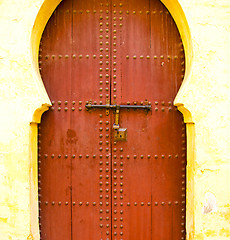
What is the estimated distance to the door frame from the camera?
7.39 feet

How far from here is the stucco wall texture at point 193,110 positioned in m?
2.21

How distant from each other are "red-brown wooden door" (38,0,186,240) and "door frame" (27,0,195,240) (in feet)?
0.28

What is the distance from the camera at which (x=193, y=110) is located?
221cm

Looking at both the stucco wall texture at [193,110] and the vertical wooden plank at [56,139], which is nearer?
the stucco wall texture at [193,110]

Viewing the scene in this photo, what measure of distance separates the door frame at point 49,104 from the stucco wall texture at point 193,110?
0.03m

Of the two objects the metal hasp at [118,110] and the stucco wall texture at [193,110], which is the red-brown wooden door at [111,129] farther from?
the stucco wall texture at [193,110]

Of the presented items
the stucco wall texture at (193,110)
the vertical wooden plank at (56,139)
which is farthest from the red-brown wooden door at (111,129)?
the stucco wall texture at (193,110)

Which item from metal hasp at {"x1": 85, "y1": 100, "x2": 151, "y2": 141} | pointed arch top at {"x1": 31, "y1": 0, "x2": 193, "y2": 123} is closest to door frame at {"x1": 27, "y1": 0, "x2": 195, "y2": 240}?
pointed arch top at {"x1": 31, "y1": 0, "x2": 193, "y2": 123}

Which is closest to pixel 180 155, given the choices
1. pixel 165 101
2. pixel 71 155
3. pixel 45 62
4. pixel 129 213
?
pixel 165 101

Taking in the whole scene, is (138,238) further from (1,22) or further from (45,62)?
(1,22)

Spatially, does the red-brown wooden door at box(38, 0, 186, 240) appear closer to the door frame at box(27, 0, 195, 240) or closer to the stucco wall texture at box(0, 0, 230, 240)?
the door frame at box(27, 0, 195, 240)

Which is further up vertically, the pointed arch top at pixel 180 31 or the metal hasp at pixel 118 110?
the pointed arch top at pixel 180 31

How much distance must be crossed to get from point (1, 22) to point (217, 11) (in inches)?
68.1

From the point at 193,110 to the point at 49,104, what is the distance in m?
1.18
